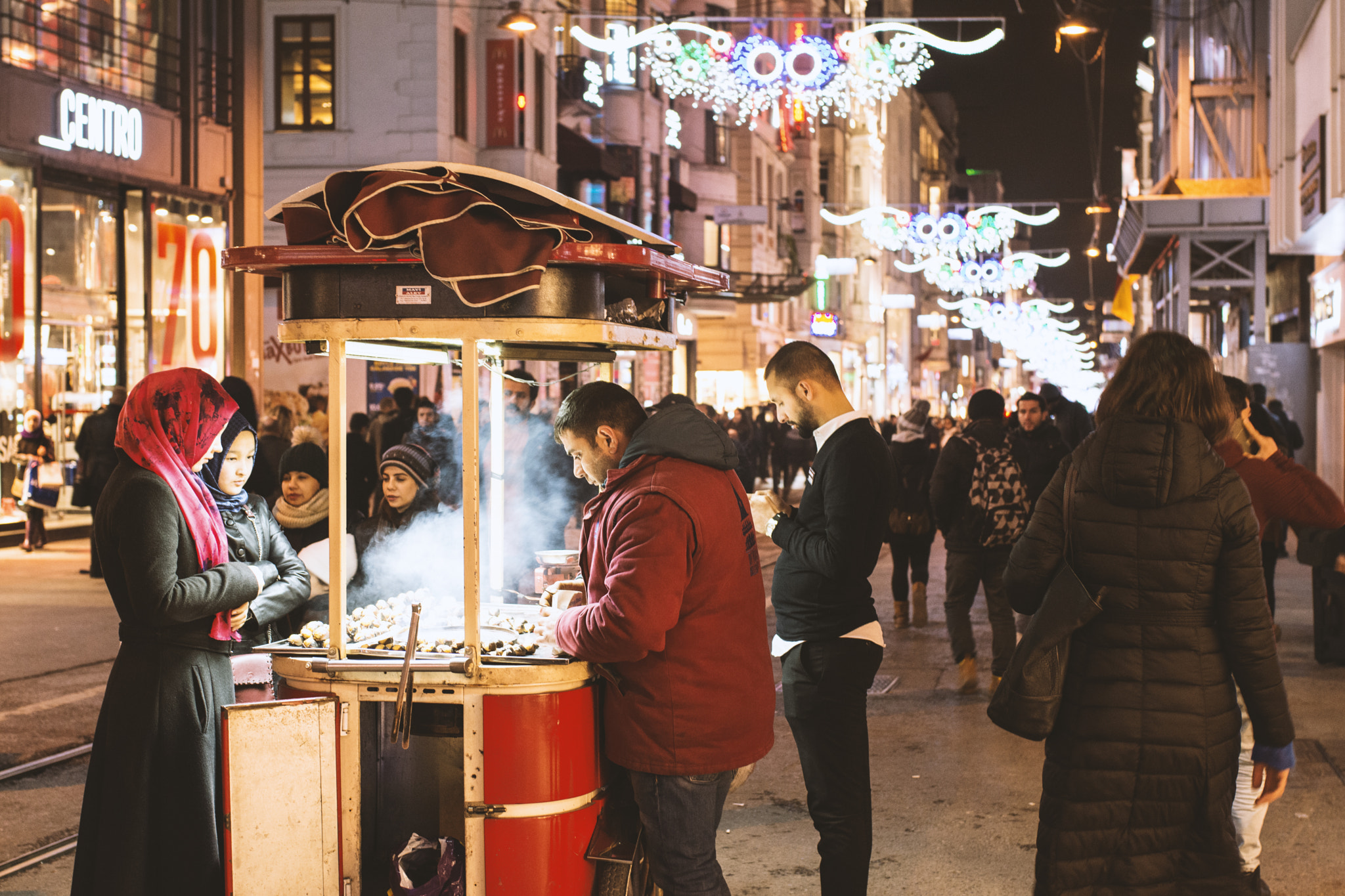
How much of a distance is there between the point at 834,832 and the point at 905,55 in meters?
13.5

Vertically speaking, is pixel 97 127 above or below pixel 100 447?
above

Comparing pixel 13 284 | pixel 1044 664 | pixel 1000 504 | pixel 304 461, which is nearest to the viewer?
pixel 1044 664

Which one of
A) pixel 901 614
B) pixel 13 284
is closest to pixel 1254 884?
pixel 901 614

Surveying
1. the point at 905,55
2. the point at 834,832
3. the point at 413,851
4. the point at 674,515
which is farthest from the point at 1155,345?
the point at 905,55

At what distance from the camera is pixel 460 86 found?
2506cm

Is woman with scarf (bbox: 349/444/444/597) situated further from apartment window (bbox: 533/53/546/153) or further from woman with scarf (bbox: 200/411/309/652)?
apartment window (bbox: 533/53/546/153)

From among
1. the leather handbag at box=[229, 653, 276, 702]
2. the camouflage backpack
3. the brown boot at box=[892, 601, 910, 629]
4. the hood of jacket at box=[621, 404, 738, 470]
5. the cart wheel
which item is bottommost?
the brown boot at box=[892, 601, 910, 629]

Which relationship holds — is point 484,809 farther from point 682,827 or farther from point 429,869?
point 682,827

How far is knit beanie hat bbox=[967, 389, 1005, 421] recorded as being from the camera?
8.91 m

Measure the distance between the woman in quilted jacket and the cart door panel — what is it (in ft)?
7.00

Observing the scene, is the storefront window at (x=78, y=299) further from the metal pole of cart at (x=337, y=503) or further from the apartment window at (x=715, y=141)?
the apartment window at (x=715, y=141)

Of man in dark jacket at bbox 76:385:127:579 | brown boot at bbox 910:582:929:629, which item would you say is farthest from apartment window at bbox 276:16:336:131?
brown boot at bbox 910:582:929:629

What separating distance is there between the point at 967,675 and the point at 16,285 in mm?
12599

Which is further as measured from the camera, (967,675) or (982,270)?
(982,270)
